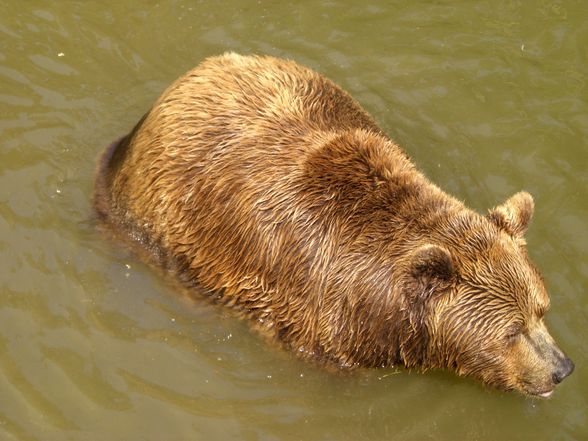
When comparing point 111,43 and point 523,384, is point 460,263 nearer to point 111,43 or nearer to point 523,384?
point 523,384

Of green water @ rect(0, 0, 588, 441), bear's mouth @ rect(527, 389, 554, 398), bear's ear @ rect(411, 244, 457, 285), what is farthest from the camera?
green water @ rect(0, 0, 588, 441)

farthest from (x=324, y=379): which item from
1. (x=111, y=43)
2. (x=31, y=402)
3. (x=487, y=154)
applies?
(x=111, y=43)

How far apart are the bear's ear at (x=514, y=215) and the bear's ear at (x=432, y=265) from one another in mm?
633

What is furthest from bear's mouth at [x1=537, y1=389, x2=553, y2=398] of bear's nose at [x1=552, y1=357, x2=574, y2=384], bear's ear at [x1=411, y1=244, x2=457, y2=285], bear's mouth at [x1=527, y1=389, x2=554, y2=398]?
bear's ear at [x1=411, y1=244, x2=457, y2=285]

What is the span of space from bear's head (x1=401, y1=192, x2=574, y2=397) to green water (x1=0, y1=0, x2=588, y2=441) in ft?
2.40

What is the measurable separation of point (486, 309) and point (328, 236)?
1330mm

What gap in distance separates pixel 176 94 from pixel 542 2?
5.76 meters

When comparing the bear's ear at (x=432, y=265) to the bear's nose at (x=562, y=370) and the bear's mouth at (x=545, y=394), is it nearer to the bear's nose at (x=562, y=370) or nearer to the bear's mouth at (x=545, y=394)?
the bear's nose at (x=562, y=370)

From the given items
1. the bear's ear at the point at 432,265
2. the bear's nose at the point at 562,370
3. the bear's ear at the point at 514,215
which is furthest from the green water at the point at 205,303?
the bear's ear at the point at 514,215

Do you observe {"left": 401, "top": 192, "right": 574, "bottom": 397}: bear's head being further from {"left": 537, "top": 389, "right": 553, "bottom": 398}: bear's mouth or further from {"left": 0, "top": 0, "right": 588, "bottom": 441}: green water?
{"left": 0, "top": 0, "right": 588, "bottom": 441}: green water

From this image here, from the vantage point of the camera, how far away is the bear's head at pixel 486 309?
5.98 m

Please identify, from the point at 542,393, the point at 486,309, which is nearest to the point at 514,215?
the point at 486,309

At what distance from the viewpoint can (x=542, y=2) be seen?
10312mm

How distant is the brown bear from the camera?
605 centimetres
